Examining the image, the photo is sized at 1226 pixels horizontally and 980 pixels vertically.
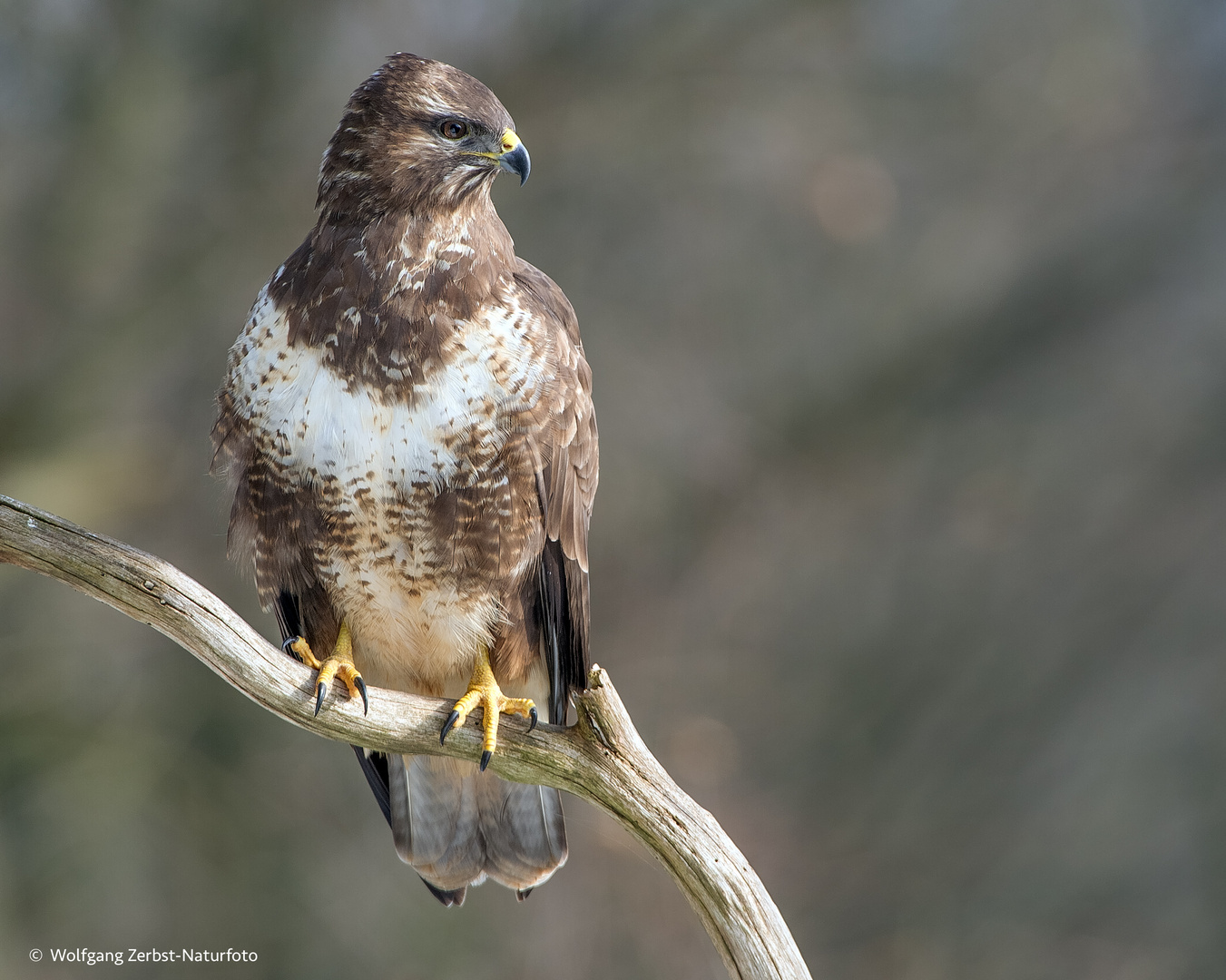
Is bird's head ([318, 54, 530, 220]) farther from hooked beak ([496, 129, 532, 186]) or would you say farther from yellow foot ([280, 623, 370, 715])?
yellow foot ([280, 623, 370, 715])

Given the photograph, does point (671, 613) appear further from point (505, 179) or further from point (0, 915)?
point (0, 915)

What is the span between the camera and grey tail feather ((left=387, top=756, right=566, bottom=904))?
3586 mm

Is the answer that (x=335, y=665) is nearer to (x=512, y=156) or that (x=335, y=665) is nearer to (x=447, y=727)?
(x=447, y=727)

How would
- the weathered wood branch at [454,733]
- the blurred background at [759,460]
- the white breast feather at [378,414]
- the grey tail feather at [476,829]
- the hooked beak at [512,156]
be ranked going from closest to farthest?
the weathered wood branch at [454,733]
the white breast feather at [378,414]
the hooked beak at [512,156]
the grey tail feather at [476,829]
the blurred background at [759,460]

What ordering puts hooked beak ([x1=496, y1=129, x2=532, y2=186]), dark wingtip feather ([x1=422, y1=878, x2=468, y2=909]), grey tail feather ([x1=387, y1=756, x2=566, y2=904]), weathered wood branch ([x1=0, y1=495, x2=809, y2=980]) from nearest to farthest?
weathered wood branch ([x1=0, y1=495, x2=809, y2=980])
hooked beak ([x1=496, y1=129, x2=532, y2=186])
grey tail feather ([x1=387, y1=756, x2=566, y2=904])
dark wingtip feather ([x1=422, y1=878, x2=468, y2=909])

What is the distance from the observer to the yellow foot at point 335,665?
3.03 metres

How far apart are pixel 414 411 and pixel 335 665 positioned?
682 millimetres

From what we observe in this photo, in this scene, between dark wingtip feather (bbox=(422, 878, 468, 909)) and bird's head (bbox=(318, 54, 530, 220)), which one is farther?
dark wingtip feather (bbox=(422, 878, 468, 909))

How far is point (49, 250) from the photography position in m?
6.61

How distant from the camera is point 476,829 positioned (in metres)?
3.63

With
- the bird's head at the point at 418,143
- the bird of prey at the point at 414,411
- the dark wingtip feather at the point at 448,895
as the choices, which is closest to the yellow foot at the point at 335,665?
the bird of prey at the point at 414,411

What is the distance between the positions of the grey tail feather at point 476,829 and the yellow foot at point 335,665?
52cm

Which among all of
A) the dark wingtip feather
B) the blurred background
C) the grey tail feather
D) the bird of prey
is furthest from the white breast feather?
the blurred background

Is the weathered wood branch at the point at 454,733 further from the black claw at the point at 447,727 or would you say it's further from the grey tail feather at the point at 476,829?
the grey tail feather at the point at 476,829
